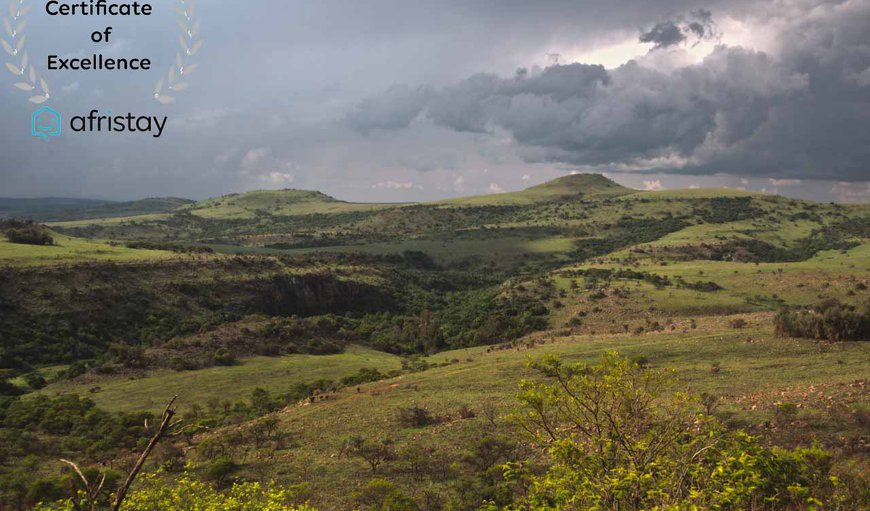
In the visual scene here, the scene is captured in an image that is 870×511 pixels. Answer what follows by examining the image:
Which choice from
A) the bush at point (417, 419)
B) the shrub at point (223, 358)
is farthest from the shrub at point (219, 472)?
the shrub at point (223, 358)

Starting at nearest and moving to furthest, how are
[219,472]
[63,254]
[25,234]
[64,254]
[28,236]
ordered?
[219,472]
[63,254]
[64,254]
[28,236]
[25,234]

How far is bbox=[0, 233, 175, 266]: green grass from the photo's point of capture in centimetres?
6556

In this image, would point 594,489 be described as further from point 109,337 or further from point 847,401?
point 109,337

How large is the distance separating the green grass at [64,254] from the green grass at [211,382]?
30985mm

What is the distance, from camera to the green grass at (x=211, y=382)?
40219 mm

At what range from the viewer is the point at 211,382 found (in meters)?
44.7

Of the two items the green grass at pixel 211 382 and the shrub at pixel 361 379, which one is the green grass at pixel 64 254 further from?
the shrub at pixel 361 379

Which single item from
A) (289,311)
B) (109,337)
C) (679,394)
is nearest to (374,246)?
(289,311)

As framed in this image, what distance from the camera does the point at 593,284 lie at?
256ft

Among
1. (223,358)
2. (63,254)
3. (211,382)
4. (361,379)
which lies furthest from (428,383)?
(63,254)

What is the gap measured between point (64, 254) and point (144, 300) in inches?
575

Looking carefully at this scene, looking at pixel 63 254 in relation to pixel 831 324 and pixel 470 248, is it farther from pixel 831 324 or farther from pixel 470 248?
pixel 470 248

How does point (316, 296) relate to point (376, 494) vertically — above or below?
below

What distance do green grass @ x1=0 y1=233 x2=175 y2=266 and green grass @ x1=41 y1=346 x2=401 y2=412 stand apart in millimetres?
30985
